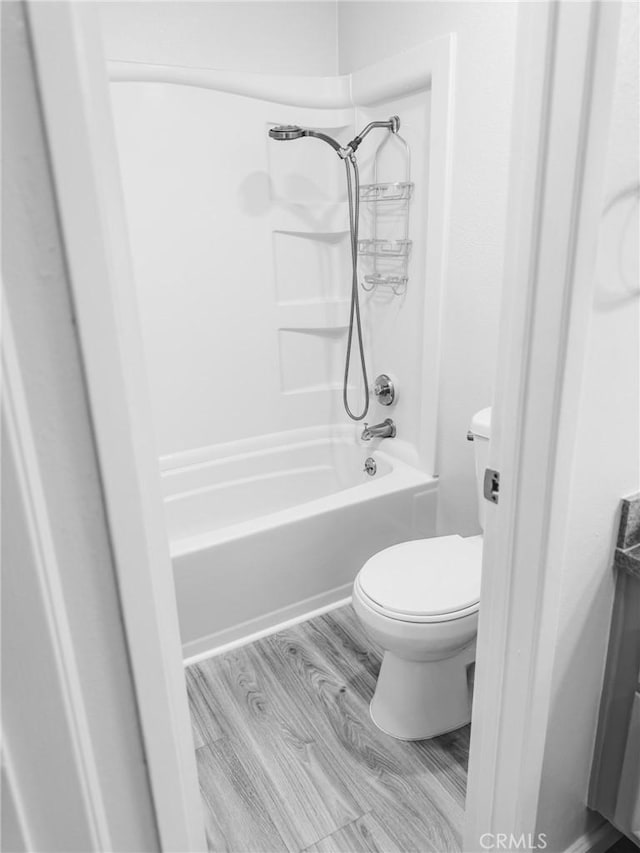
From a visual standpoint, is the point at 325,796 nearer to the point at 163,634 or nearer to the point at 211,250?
the point at 163,634

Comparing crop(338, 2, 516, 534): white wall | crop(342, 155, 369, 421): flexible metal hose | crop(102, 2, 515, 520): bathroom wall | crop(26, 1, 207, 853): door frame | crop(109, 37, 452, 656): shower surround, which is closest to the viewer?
crop(26, 1, 207, 853): door frame

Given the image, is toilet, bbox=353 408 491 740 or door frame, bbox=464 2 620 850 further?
toilet, bbox=353 408 491 740

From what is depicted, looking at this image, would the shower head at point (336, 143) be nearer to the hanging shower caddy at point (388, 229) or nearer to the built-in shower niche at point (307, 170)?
the hanging shower caddy at point (388, 229)

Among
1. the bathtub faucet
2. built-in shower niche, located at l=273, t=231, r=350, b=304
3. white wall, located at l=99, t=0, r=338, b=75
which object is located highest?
A: white wall, located at l=99, t=0, r=338, b=75

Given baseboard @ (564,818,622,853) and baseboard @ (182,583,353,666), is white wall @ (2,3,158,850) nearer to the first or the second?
baseboard @ (564,818,622,853)

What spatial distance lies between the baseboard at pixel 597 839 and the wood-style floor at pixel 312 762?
0.27m

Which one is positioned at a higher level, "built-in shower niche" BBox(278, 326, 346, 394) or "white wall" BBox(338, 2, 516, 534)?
"white wall" BBox(338, 2, 516, 534)

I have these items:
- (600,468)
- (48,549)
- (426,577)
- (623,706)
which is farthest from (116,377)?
(426,577)

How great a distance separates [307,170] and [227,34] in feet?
1.90

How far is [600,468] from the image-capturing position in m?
1.09

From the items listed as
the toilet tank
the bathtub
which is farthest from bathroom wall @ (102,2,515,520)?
the toilet tank

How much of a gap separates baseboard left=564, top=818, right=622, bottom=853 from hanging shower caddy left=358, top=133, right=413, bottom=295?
71.3 inches

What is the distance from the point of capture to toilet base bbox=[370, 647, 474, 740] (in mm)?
1731

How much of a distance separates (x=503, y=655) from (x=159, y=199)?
2038 millimetres
